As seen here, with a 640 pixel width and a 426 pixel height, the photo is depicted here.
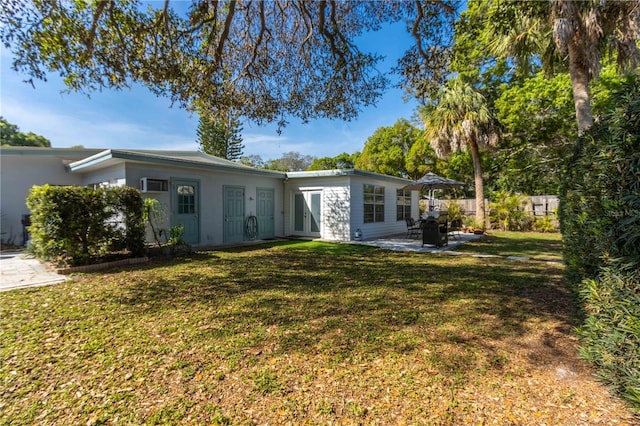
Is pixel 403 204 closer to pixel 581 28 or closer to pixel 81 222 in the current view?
pixel 581 28

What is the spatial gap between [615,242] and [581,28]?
24.9 ft

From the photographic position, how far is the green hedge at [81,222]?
6.19m

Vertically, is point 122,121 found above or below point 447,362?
above

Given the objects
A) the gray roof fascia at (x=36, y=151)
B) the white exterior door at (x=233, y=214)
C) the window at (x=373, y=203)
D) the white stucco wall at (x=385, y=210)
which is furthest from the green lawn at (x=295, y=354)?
the gray roof fascia at (x=36, y=151)

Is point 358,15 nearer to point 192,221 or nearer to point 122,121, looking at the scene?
point 192,221

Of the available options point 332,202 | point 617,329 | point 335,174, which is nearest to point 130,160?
point 335,174

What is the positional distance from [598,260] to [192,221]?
32.8ft

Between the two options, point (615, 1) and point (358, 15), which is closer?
point (615, 1)

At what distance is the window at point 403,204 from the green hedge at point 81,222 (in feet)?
38.6

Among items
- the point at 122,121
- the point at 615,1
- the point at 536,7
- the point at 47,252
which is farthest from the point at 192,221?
the point at 615,1

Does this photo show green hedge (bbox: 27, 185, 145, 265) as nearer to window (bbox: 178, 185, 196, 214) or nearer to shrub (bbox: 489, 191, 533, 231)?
window (bbox: 178, 185, 196, 214)

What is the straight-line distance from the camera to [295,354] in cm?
292

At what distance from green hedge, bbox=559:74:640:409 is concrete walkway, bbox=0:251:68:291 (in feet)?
24.9

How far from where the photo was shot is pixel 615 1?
21.7 ft
